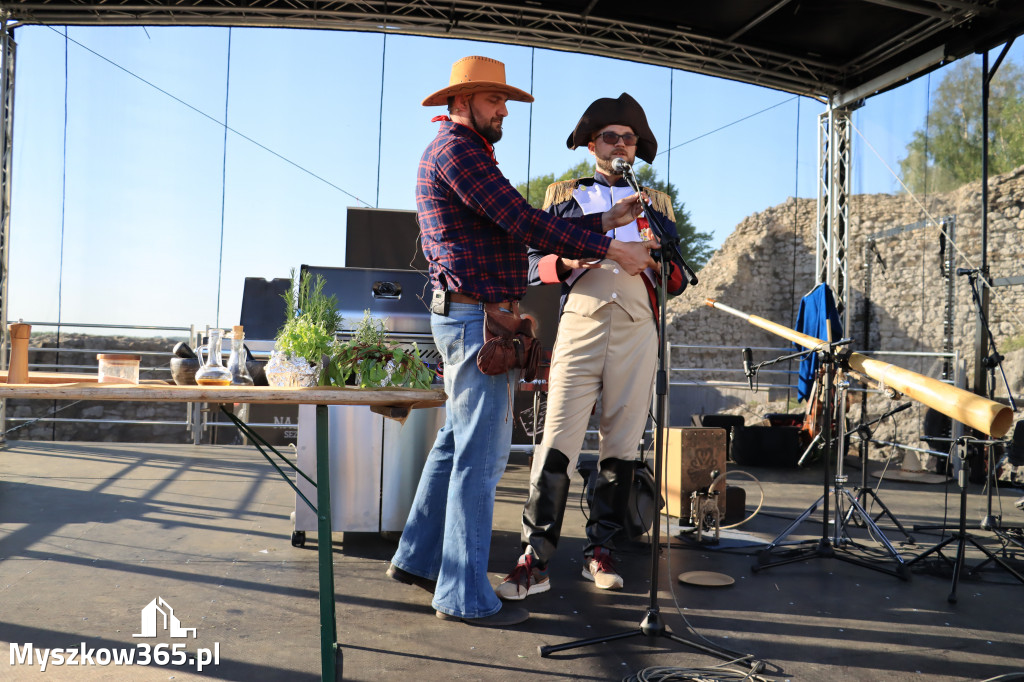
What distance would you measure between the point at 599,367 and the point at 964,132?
9327 mm

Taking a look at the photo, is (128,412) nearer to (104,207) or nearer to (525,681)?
A: (104,207)

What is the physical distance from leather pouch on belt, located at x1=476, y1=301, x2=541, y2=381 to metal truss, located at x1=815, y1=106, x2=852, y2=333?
20.1 feet

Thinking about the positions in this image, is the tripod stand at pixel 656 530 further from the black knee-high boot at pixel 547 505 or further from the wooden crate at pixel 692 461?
the wooden crate at pixel 692 461

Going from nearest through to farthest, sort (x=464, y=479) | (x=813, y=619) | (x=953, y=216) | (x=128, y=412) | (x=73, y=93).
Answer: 1. (x=464, y=479)
2. (x=813, y=619)
3. (x=73, y=93)
4. (x=953, y=216)
5. (x=128, y=412)

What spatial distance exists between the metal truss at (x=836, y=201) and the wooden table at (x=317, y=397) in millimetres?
6717

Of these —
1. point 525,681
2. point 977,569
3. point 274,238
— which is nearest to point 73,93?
point 274,238

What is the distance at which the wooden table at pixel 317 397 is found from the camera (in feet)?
5.60

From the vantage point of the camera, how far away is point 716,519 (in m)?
3.72

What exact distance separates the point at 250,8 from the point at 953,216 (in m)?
8.94

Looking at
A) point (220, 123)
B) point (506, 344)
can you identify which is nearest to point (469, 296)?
point (506, 344)

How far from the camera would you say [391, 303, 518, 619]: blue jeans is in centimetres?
236

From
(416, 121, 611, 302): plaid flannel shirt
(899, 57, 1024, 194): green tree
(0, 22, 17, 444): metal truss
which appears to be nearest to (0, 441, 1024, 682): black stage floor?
(416, 121, 611, 302): plaid flannel shirt

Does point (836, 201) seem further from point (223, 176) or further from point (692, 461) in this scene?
point (223, 176)

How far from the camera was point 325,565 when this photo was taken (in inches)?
73.1
